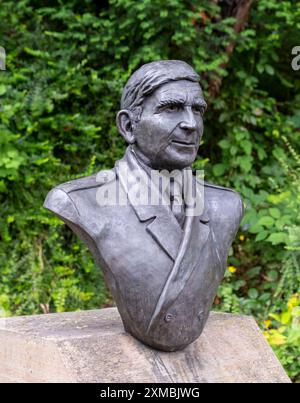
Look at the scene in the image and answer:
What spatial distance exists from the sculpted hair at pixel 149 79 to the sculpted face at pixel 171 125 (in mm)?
25

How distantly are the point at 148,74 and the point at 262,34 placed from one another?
9.94 ft

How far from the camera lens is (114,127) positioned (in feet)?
18.8

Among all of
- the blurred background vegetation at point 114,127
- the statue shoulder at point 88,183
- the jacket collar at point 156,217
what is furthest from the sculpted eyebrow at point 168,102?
the blurred background vegetation at point 114,127

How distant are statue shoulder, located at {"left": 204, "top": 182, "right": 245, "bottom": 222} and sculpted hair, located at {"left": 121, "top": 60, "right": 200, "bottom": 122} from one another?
21.9 inches

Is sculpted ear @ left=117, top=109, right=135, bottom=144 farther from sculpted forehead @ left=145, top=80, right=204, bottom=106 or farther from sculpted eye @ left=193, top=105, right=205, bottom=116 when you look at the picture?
sculpted eye @ left=193, top=105, right=205, bottom=116

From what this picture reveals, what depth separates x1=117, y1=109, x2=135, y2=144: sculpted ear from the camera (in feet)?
11.1

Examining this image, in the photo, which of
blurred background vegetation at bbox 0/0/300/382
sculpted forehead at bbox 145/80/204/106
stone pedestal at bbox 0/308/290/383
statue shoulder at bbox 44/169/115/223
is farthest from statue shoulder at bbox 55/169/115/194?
blurred background vegetation at bbox 0/0/300/382

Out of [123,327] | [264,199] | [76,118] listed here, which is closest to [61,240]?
[76,118]

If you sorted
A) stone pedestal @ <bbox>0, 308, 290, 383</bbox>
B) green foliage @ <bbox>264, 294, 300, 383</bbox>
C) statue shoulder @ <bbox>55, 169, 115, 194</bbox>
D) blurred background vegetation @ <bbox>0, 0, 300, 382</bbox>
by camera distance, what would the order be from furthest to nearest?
blurred background vegetation @ <bbox>0, 0, 300, 382</bbox>, green foliage @ <bbox>264, 294, 300, 383</bbox>, statue shoulder @ <bbox>55, 169, 115, 194</bbox>, stone pedestal @ <bbox>0, 308, 290, 383</bbox>

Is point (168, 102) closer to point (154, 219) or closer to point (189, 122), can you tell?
point (189, 122)

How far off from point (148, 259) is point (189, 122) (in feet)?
2.10

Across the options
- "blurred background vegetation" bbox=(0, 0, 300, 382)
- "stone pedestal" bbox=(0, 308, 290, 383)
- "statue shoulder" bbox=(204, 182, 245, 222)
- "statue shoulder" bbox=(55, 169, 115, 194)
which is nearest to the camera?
"stone pedestal" bbox=(0, 308, 290, 383)

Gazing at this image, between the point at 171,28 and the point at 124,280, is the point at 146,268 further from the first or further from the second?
the point at 171,28

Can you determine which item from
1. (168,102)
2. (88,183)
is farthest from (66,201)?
(168,102)
